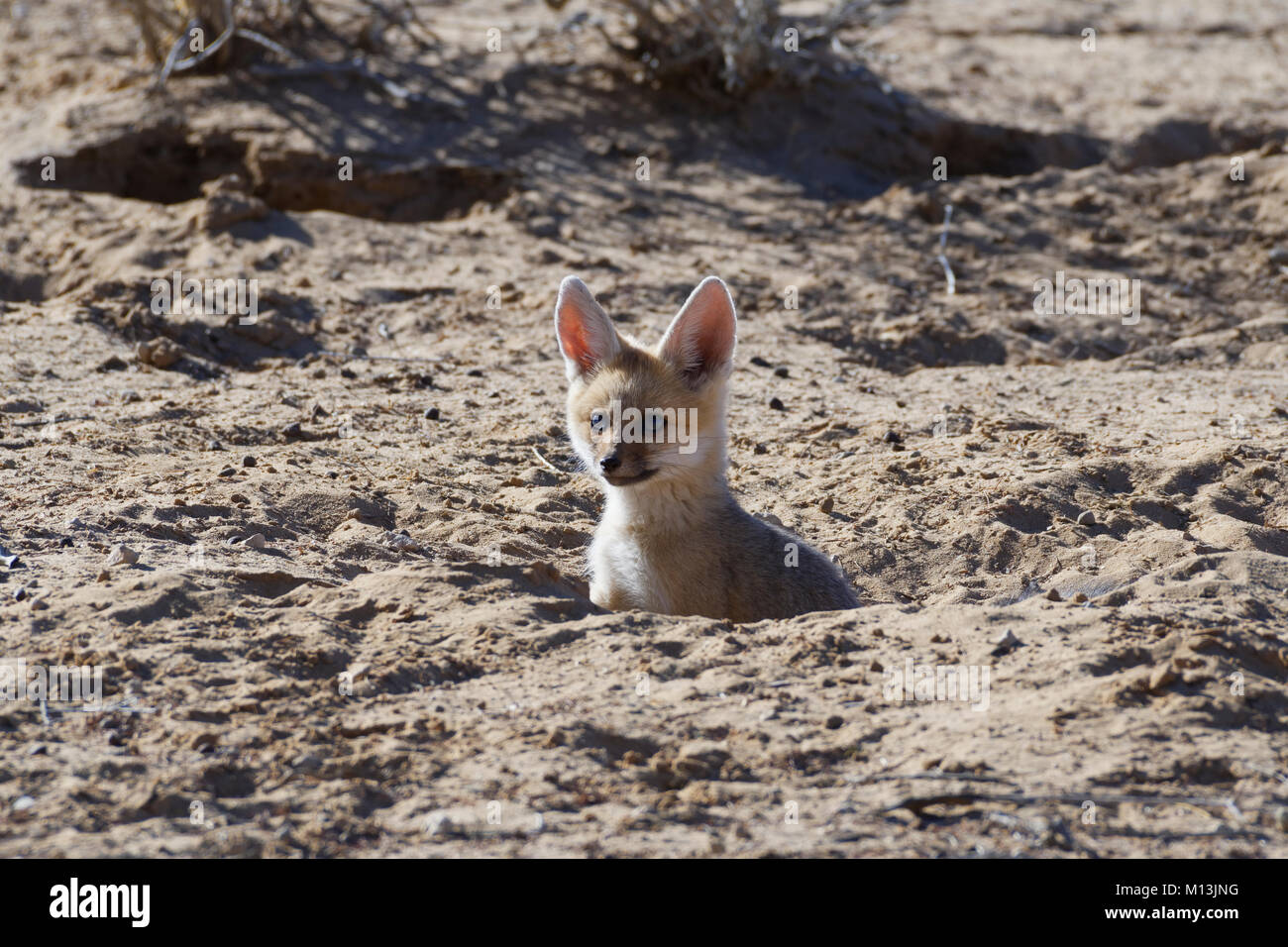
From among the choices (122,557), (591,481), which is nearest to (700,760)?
(122,557)

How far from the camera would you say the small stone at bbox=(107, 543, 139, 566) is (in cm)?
466

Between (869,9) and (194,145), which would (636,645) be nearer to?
(194,145)

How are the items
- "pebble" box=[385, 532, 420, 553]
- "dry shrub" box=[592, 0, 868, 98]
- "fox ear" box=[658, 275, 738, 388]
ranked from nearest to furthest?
"fox ear" box=[658, 275, 738, 388] → "pebble" box=[385, 532, 420, 553] → "dry shrub" box=[592, 0, 868, 98]

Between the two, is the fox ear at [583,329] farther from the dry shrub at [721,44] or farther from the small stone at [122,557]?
the dry shrub at [721,44]

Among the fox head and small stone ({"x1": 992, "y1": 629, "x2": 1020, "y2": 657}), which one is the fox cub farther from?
small stone ({"x1": 992, "y1": 629, "x2": 1020, "y2": 657})

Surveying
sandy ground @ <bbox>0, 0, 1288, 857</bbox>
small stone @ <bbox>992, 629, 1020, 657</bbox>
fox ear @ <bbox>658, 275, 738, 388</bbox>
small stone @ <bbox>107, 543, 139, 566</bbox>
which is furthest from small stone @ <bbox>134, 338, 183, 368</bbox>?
small stone @ <bbox>992, 629, 1020, 657</bbox>

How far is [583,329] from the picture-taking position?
17.9ft

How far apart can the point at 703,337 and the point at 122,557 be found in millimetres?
2407

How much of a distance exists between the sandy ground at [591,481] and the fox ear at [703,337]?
41.7 inches

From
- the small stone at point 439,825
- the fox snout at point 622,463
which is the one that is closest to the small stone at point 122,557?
the fox snout at point 622,463

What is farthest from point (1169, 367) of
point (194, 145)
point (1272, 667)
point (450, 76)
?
point (194, 145)

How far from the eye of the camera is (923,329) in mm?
8477

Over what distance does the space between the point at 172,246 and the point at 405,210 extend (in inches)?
68.7

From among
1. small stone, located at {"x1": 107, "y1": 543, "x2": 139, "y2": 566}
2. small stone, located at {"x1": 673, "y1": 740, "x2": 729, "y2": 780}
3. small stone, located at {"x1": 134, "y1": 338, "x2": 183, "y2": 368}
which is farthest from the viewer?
small stone, located at {"x1": 134, "y1": 338, "x2": 183, "y2": 368}
